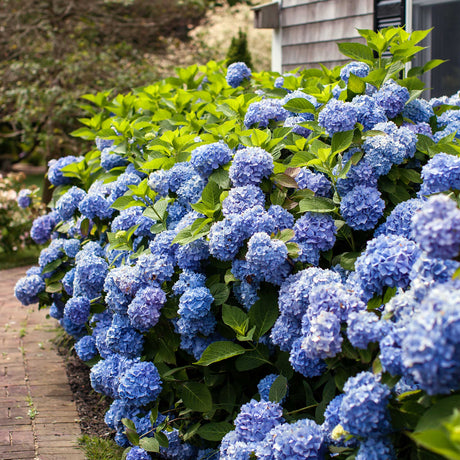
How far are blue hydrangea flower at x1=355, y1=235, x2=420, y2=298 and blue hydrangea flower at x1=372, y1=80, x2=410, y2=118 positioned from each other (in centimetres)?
84

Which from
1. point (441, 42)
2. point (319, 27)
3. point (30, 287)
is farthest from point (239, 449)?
point (319, 27)

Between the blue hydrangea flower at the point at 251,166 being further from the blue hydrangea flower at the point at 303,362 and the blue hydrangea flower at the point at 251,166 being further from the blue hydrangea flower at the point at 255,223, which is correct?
the blue hydrangea flower at the point at 303,362

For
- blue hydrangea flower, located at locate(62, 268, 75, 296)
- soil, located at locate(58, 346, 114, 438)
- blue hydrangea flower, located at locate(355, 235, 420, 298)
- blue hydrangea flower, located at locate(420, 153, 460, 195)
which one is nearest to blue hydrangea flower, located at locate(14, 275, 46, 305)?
blue hydrangea flower, located at locate(62, 268, 75, 296)

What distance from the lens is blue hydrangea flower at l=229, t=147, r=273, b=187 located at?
2221 millimetres

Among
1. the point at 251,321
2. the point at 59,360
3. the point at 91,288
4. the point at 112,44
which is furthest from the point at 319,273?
the point at 112,44

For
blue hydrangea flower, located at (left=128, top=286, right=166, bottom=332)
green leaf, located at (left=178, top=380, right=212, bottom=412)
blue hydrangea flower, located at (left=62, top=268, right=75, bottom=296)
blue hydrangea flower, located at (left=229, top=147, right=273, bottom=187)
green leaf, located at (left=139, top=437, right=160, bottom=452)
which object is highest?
blue hydrangea flower, located at (left=229, top=147, right=273, bottom=187)

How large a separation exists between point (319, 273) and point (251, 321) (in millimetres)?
402

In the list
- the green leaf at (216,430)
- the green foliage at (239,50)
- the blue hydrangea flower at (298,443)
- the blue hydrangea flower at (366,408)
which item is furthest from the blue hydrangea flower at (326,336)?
the green foliage at (239,50)

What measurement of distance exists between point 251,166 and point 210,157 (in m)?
0.25

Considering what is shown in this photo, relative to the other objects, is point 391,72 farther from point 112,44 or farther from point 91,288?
point 112,44

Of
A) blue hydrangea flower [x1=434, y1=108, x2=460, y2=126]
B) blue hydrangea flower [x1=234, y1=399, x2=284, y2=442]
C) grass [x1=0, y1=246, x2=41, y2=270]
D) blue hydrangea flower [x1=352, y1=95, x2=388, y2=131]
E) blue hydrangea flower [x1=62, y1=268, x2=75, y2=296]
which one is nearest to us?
blue hydrangea flower [x1=234, y1=399, x2=284, y2=442]

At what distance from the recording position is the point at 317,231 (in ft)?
6.85

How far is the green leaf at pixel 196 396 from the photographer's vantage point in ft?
7.67

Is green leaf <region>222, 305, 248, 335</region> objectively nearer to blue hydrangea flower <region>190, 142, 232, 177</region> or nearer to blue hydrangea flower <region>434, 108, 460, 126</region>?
blue hydrangea flower <region>190, 142, 232, 177</region>
